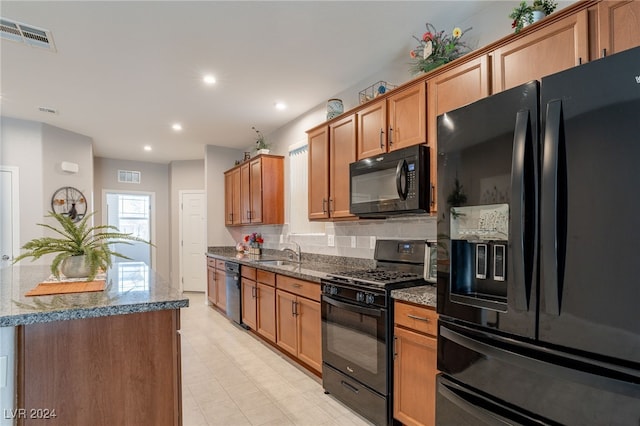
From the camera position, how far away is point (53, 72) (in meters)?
3.16

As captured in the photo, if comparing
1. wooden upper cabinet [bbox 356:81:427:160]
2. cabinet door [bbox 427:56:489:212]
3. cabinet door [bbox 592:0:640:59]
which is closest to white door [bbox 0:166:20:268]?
wooden upper cabinet [bbox 356:81:427:160]

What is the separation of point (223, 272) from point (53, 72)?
2.99 meters

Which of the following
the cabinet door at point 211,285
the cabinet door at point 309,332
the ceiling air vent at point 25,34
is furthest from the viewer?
the cabinet door at point 211,285

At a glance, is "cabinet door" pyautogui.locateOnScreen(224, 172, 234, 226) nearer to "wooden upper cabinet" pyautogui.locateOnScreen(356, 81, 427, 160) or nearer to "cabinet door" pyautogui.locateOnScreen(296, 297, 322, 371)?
"cabinet door" pyautogui.locateOnScreen(296, 297, 322, 371)

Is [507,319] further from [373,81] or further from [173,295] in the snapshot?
[373,81]

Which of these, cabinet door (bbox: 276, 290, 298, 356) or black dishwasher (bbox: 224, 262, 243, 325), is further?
black dishwasher (bbox: 224, 262, 243, 325)

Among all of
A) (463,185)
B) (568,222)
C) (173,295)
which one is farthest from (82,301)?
(568,222)

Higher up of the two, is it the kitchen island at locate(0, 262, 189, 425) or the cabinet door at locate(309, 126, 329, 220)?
the cabinet door at locate(309, 126, 329, 220)

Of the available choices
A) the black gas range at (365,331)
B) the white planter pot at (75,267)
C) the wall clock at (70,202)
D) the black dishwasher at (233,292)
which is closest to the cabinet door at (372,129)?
the black gas range at (365,331)

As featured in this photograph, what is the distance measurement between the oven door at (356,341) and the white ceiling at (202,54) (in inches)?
78.3

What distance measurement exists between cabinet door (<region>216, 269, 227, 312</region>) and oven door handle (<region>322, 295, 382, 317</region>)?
2.69 m

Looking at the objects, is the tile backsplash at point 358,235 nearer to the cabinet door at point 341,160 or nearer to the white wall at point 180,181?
the cabinet door at point 341,160

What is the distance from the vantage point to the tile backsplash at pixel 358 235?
2668mm

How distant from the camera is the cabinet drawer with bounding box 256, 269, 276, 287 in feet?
11.4
